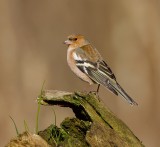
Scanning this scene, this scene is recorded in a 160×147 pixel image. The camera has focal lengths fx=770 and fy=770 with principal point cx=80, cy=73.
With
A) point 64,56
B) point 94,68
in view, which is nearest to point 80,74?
point 94,68

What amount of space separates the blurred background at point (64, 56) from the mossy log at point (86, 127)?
330 inches

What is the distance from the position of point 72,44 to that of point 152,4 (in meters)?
5.53

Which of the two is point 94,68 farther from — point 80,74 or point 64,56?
point 64,56

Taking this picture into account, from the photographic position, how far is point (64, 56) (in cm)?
1429

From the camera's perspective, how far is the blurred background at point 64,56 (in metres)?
14.3

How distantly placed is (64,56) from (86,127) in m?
9.24

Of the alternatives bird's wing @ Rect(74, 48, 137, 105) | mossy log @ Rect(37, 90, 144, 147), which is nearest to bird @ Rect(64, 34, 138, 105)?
bird's wing @ Rect(74, 48, 137, 105)

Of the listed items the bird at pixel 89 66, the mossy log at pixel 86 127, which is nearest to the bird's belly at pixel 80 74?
the bird at pixel 89 66

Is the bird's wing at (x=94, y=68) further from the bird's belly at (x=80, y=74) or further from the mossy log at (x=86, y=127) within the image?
the mossy log at (x=86, y=127)

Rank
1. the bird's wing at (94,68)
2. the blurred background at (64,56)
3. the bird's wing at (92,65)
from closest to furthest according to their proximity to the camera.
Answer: the bird's wing at (94,68), the bird's wing at (92,65), the blurred background at (64,56)

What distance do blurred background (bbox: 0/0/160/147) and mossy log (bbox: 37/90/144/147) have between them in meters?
8.38

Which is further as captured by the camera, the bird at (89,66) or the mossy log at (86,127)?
the bird at (89,66)

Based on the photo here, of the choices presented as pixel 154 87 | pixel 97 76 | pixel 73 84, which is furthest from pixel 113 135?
pixel 154 87

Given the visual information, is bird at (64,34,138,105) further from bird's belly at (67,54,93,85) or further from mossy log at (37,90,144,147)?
mossy log at (37,90,144,147)
